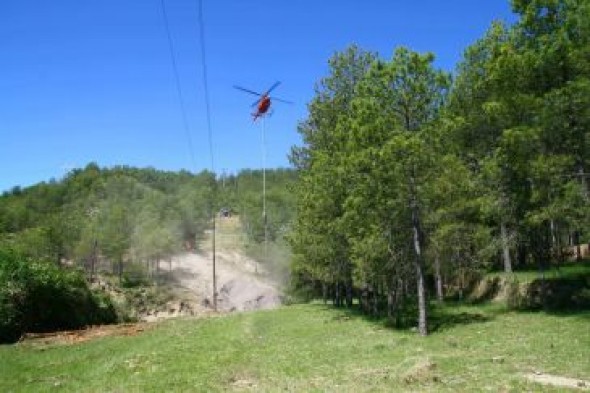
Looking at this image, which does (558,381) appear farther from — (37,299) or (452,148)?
(37,299)

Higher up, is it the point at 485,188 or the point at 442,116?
the point at 442,116

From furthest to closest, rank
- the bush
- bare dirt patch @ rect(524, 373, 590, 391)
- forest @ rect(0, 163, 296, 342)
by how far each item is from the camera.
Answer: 1. forest @ rect(0, 163, 296, 342)
2. the bush
3. bare dirt patch @ rect(524, 373, 590, 391)

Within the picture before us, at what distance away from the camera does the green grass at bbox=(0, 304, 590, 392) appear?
719 inches

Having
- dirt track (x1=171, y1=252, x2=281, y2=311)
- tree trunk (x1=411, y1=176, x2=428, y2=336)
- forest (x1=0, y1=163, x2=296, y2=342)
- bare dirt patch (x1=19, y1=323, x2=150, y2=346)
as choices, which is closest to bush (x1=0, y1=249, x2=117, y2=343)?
forest (x1=0, y1=163, x2=296, y2=342)

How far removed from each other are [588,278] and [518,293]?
424 centimetres

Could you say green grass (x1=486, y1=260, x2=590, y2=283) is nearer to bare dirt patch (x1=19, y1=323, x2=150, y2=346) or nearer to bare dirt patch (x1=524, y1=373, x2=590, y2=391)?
bare dirt patch (x1=524, y1=373, x2=590, y2=391)

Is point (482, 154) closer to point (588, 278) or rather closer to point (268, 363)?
point (588, 278)

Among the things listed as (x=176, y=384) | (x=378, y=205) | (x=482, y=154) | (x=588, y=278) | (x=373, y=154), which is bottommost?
(x=176, y=384)

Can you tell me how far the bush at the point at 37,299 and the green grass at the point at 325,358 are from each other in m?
6.59

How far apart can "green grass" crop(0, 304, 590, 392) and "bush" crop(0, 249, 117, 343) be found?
6.59m

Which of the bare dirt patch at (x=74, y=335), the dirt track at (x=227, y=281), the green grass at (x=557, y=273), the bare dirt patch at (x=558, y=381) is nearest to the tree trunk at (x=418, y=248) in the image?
the green grass at (x=557, y=273)

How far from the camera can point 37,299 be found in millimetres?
45719

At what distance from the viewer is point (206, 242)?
599ft

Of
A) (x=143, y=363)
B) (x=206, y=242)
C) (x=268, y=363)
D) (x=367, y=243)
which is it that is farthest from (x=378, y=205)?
(x=206, y=242)
